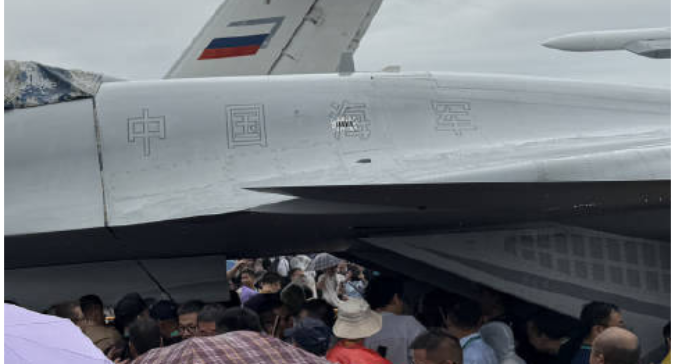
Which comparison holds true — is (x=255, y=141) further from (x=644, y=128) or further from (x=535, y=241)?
(x=644, y=128)

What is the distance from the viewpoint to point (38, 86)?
30.4 feet

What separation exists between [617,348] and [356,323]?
2224 mm

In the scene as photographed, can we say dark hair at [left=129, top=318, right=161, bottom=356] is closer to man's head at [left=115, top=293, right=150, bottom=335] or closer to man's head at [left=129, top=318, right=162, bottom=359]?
man's head at [left=129, top=318, right=162, bottom=359]

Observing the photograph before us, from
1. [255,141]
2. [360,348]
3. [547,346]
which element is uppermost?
[255,141]

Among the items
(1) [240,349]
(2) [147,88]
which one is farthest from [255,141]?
(1) [240,349]

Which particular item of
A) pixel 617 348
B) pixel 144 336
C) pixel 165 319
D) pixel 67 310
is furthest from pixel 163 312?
pixel 617 348

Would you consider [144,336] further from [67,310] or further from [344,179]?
[344,179]

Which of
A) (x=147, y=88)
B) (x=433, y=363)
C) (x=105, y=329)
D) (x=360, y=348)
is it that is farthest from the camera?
(x=147, y=88)

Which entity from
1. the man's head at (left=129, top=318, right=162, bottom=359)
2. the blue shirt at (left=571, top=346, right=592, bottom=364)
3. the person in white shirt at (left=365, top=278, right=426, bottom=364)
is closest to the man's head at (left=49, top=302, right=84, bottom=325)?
the man's head at (left=129, top=318, right=162, bottom=359)

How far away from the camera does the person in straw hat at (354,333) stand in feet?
19.4

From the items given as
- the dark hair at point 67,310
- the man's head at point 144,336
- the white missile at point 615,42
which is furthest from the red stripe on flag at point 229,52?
the white missile at point 615,42

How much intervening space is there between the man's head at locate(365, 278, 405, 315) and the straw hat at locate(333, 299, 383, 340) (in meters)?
1.45

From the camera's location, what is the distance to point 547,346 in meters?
7.42

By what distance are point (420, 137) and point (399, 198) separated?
3.60 ft
